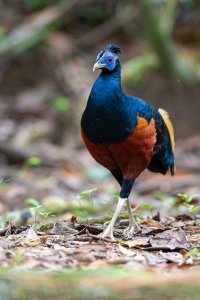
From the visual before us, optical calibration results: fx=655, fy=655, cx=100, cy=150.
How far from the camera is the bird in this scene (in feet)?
17.1

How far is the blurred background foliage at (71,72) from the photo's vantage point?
11.8 meters

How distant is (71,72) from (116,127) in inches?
400

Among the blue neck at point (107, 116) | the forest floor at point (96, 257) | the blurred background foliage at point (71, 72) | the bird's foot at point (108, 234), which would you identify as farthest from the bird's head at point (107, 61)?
the blurred background foliage at point (71, 72)

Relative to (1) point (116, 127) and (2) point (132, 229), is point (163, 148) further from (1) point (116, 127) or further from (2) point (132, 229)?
(1) point (116, 127)

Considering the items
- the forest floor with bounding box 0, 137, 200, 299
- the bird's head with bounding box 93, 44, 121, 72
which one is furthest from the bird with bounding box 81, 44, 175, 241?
the forest floor with bounding box 0, 137, 200, 299

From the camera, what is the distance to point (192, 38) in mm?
15359

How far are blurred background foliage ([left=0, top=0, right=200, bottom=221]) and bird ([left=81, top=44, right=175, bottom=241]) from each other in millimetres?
4464

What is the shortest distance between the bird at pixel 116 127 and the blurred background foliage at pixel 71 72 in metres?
4.46

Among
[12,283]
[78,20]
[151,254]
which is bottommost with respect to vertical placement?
[12,283]

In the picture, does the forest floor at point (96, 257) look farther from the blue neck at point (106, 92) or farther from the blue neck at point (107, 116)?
the blue neck at point (106, 92)

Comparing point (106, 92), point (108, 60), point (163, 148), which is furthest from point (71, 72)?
point (106, 92)

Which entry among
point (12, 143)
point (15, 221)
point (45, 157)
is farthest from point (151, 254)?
point (12, 143)

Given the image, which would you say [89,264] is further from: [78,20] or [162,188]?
[78,20]

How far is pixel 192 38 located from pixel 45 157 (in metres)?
5.48
